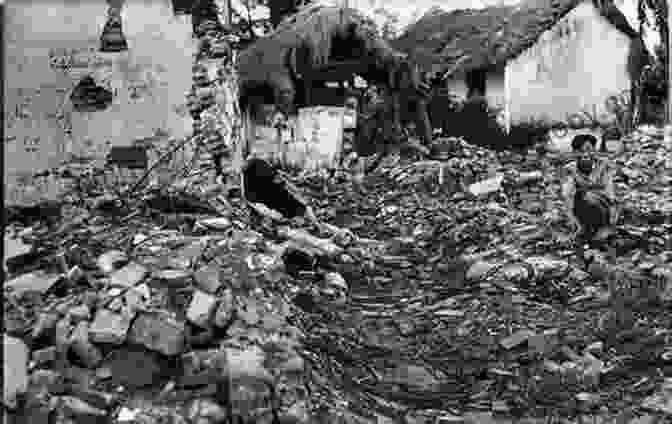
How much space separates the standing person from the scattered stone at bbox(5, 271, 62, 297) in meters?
4.65

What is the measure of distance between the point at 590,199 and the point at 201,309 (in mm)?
4062

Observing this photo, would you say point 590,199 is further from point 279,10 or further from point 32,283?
point 279,10

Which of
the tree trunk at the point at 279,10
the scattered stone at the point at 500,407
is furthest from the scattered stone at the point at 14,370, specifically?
the tree trunk at the point at 279,10

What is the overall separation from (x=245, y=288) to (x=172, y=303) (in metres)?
0.61

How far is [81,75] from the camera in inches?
243

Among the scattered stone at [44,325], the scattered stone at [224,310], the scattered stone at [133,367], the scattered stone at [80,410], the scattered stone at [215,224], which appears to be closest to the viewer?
Result: the scattered stone at [80,410]

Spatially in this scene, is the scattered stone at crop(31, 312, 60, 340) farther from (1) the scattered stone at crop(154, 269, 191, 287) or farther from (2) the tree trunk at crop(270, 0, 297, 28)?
(2) the tree trunk at crop(270, 0, 297, 28)

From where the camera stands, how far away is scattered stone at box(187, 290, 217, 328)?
3.71 metres

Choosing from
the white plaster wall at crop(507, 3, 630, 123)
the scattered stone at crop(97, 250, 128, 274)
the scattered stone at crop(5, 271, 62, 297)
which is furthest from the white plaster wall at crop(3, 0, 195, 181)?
the white plaster wall at crop(507, 3, 630, 123)

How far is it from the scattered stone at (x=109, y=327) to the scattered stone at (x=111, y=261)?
620 millimetres

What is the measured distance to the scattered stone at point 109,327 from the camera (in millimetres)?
3529

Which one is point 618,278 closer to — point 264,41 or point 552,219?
point 552,219

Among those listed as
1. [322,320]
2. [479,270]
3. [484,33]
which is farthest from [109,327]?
[484,33]

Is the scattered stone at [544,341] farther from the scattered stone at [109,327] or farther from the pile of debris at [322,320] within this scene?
the scattered stone at [109,327]
